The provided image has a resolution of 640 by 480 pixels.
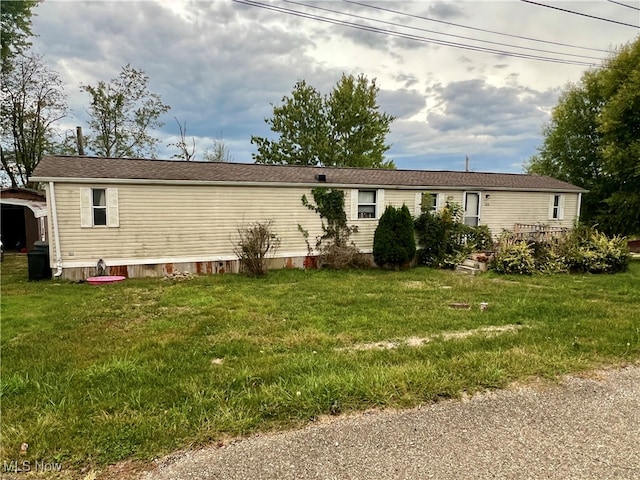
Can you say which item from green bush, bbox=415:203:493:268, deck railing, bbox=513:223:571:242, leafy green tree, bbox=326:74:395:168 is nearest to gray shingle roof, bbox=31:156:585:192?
green bush, bbox=415:203:493:268

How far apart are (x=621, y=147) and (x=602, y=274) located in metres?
9.98

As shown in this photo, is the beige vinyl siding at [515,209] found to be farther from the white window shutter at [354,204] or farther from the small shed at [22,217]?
the small shed at [22,217]

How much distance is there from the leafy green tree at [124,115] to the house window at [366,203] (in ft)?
61.9

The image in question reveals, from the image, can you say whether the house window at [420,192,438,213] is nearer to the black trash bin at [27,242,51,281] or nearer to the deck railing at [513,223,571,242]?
the deck railing at [513,223,571,242]

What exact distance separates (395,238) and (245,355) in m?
7.92

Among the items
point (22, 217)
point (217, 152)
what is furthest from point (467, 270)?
point (217, 152)

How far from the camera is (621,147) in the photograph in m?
16.4

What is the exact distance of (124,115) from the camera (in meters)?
23.6

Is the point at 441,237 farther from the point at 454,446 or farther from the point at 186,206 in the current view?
the point at 454,446

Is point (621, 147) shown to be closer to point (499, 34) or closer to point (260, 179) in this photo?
point (499, 34)

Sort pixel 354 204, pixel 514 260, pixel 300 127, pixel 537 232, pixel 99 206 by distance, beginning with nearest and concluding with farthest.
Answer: pixel 99 206 → pixel 514 260 → pixel 354 204 → pixel 537 232 → pixel 300 127

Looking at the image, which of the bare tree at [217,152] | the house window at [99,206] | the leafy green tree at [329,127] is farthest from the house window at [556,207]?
the bare tree at [217,152]

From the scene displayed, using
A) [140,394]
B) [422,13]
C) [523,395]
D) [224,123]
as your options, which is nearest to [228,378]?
[140,394]

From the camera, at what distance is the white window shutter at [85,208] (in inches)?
352
